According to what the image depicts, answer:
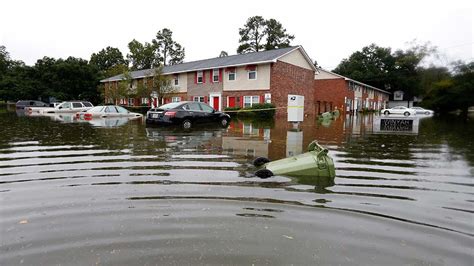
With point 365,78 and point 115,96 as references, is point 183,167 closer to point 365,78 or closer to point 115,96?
point 115,96

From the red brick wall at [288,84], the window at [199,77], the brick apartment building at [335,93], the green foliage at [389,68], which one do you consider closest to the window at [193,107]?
the red brick wall at [288,84]

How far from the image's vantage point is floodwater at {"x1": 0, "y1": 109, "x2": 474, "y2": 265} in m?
3.01

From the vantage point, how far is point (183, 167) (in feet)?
21.5

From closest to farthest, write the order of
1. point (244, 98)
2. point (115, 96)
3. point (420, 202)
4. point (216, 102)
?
point (420, 202) → point (244, 98) → point (216, 102) → point (115, 96)

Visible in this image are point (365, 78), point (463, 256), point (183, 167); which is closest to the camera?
point (463, 256)

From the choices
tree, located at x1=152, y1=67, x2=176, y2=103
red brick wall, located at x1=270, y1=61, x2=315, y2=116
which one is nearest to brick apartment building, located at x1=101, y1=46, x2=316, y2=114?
red brick wall, located at x1=270, y1=61, x2=315, y2=116

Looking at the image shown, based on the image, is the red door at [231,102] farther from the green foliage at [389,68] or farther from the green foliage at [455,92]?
the green foliage at [389,68]

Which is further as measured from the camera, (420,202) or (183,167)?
(183,167)

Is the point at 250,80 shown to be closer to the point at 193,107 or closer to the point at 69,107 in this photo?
the point at 193,107

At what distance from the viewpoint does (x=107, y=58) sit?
75.9 metres

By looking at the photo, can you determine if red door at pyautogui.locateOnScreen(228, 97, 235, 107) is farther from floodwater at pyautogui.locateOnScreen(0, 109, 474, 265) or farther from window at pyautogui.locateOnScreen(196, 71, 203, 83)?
floodwater at pyautogui.locateOnScreen(0, 109, 474, 265)

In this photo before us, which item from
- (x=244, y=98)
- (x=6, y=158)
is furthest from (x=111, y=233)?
(x=244, y=98)

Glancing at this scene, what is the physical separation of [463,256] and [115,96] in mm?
39414

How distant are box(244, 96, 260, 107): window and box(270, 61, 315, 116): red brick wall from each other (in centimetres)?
154
